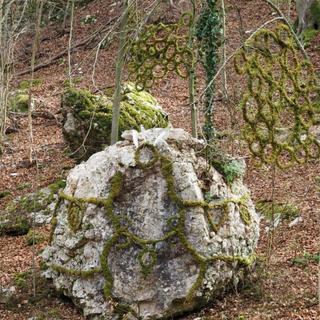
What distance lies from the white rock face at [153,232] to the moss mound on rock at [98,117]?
141 inches

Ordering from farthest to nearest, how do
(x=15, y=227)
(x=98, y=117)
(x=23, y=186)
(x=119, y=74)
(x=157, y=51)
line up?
(x=23, y=186)
(x=98, y=117)
(x=15, y=227)
(x=119, y=74)
(x=157, y=51)

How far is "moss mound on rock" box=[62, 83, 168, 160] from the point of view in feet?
32.3

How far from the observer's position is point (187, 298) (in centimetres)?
566

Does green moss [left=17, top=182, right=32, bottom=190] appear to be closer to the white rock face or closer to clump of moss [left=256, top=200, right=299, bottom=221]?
clump of moss [left=256, top=200, right=299, bottom=221]

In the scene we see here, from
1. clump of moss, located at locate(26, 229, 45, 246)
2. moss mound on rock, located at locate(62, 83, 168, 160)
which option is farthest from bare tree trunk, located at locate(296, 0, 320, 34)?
clump of moss, located at locate(26, 229, 45, 246)

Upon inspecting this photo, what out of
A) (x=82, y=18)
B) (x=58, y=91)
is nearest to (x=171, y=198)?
(x=58, y=91)

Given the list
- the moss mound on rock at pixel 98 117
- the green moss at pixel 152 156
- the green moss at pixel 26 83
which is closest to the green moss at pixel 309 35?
the moss mound on rock at pixel 98 117

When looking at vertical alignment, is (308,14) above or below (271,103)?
above

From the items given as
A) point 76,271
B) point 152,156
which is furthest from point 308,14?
point 76,271

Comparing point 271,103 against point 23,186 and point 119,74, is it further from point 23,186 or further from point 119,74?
point 23,186

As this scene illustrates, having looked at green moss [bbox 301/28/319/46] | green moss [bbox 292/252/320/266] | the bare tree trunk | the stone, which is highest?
the bare tree trunk

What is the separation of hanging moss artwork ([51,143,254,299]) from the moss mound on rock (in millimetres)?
3730

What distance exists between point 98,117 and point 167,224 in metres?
4.40

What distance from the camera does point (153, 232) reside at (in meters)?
5.80
